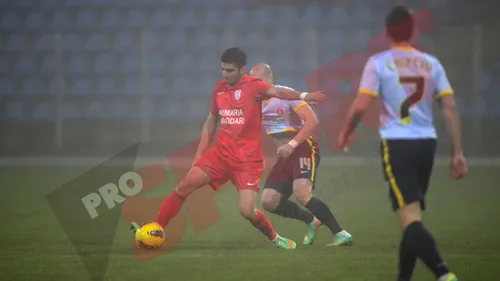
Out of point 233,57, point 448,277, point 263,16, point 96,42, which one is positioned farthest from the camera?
point 263,16

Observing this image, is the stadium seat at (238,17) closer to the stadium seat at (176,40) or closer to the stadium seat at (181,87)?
the stadium seat at (176,40)

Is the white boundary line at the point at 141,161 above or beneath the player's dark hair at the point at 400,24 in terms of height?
beneath

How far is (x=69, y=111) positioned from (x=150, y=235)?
59.8ft

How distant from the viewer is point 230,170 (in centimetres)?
929

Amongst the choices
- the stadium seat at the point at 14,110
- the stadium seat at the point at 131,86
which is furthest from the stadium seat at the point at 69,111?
the stadium seat at the point at 131,86

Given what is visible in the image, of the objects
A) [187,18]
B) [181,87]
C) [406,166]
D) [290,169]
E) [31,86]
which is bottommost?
[181,87]

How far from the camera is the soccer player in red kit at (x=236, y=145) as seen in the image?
359 inches

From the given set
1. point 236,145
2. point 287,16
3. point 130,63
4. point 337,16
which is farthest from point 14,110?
point 236,145

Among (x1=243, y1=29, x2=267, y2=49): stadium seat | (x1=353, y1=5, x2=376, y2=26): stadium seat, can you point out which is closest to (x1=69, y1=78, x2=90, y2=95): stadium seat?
(x1=243, y1=29, x2=267, y2=49): stadium seat

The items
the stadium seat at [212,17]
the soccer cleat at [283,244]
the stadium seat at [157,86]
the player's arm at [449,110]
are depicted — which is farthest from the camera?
the stadium seat at [212,17]

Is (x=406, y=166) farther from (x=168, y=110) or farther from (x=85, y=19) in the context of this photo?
(x=85, y=19)

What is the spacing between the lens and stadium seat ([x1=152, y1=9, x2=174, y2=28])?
28000 millimetres

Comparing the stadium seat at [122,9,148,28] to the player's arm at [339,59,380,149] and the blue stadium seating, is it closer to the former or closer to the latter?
the blue stadium seating

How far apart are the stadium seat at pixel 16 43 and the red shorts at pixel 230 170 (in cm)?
1964
